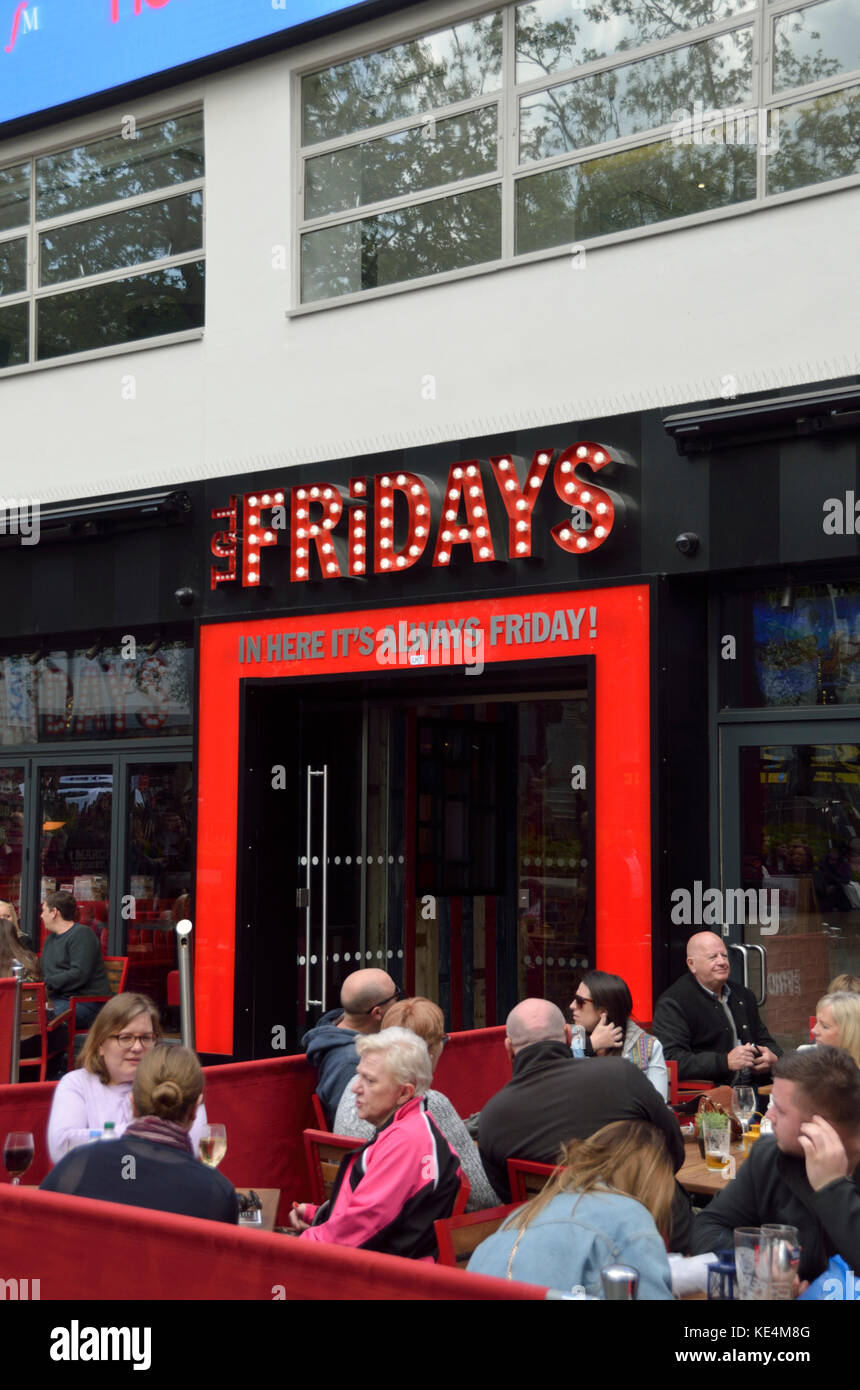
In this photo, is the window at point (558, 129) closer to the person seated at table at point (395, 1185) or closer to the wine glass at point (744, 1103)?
the wine glass at point (744, 1103)

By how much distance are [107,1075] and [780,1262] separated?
2877 mm

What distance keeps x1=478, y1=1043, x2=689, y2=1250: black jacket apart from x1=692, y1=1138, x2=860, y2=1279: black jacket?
0.52m

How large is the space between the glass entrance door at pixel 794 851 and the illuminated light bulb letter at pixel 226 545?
12.6 ft

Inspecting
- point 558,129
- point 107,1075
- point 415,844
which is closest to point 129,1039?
point 107,1075

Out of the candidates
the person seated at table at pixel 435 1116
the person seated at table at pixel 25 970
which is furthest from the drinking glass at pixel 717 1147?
the person seated at table at pixel 25 970

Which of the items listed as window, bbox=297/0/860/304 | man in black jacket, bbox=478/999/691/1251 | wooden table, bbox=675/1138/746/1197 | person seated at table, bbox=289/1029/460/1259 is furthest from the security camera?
person seated at table, bbox=289/1029/460/1259

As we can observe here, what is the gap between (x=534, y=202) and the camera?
9461 mm

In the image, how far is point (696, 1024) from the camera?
7309 mm

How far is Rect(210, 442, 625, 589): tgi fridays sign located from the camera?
8797 mm

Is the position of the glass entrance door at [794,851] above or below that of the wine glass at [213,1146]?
above

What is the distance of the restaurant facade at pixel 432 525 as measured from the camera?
329 inches

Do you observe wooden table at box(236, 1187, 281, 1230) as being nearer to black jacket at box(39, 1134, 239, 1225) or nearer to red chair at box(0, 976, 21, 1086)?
black jacket at box(39, 1134, 239, 1225)

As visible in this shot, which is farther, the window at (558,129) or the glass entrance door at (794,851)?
the window at (558,129)

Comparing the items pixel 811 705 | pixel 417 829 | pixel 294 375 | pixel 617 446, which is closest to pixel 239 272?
pixel 294 375
